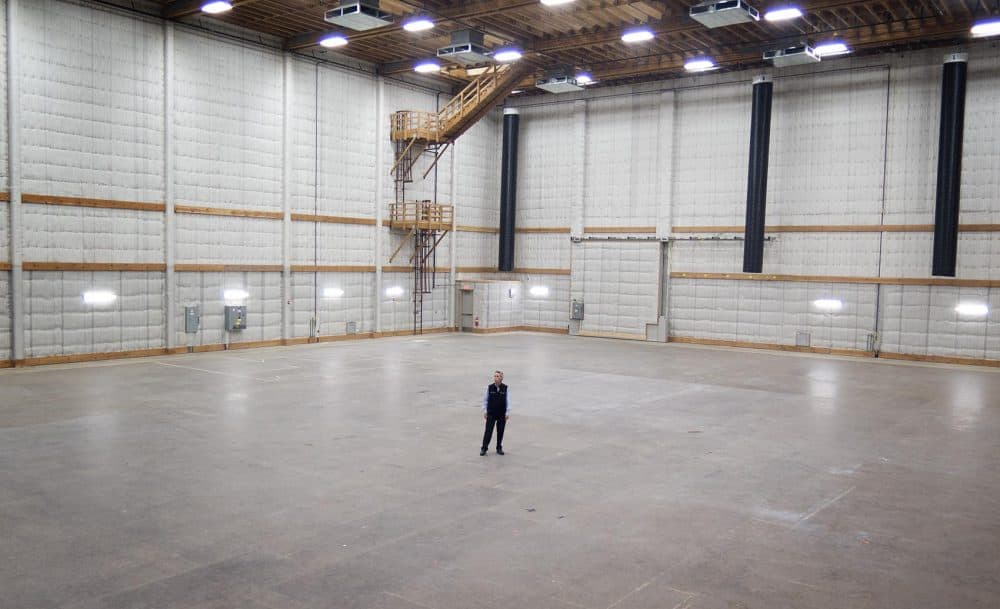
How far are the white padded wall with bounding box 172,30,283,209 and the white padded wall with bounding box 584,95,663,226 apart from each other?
51.8ft

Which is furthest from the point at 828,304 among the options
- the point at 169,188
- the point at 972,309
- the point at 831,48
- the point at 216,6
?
the point at 169,188

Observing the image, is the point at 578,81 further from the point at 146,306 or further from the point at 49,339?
the point at 49,339

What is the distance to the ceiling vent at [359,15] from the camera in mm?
24250

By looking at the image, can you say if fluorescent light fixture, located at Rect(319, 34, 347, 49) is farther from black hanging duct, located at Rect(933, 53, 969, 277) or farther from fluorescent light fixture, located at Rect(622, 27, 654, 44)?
black hanging duct, located at Rect(933, 53, 969, 277)

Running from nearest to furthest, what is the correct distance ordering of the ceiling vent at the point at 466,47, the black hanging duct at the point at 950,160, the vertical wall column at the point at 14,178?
1. the vertical wall column at the point at 14,178
2. the ceiling vent at the point at 466,47
3. the black hanging duct at the point at 950,160

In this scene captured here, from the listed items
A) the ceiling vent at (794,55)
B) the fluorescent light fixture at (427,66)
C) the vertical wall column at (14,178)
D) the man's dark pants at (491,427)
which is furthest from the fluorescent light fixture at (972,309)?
the vertical wall column at (14,178)

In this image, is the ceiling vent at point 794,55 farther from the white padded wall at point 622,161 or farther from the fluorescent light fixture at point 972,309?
the fluorescent light fixture at point 972,309

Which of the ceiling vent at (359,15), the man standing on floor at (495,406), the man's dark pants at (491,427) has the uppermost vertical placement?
the ceiling vent at (359,15)

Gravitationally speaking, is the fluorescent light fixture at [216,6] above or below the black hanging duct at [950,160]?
above

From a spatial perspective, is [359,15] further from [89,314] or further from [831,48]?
[831,48]

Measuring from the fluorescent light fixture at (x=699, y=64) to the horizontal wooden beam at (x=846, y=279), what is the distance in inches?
361

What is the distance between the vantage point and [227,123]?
30141 mm

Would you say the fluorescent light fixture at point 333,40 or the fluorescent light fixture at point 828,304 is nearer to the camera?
the fluorescent light fixture at point 333,40

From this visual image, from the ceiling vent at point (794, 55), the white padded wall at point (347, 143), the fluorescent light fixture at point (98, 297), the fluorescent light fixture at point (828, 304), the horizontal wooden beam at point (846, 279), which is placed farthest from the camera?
the white padded wall at point (347, 143)
